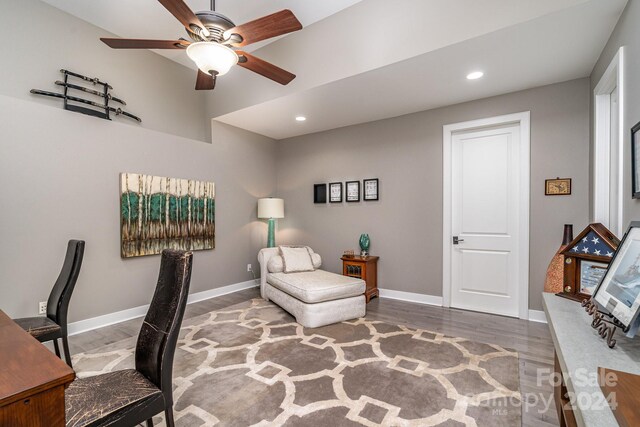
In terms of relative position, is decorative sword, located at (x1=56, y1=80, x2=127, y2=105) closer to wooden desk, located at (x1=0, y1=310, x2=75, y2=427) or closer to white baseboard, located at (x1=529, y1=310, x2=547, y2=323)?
wooden desk, located at (x1=0, y1=310, x2=75, y2=427)

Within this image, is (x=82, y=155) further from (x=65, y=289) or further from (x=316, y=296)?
(x=316, y=296)

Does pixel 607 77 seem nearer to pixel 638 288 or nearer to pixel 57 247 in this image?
pixel 638 288

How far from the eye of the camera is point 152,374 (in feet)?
4.34

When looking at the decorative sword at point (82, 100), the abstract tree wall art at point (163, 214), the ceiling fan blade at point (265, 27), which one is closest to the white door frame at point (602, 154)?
the ceiling fan blade at point (265, 27)

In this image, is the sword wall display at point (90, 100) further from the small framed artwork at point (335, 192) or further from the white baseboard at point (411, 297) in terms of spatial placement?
the white baseboard at point (411, 297)

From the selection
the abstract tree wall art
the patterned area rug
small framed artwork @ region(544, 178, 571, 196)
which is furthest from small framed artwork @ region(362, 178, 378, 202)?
the abstract tree wall art

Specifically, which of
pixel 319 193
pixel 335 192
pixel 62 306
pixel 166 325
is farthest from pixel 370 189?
pixel 62 306

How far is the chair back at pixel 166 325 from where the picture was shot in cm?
129

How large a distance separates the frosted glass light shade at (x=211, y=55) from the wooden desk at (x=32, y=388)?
1.84 meters

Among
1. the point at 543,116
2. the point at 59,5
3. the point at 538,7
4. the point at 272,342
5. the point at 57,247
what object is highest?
Result: the point at 59,5

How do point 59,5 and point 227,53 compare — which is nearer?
point 227,53

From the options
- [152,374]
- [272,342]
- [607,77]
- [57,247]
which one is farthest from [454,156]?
[57,247]

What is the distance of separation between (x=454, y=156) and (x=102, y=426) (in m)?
4.00

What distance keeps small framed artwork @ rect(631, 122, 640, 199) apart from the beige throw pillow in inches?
127
